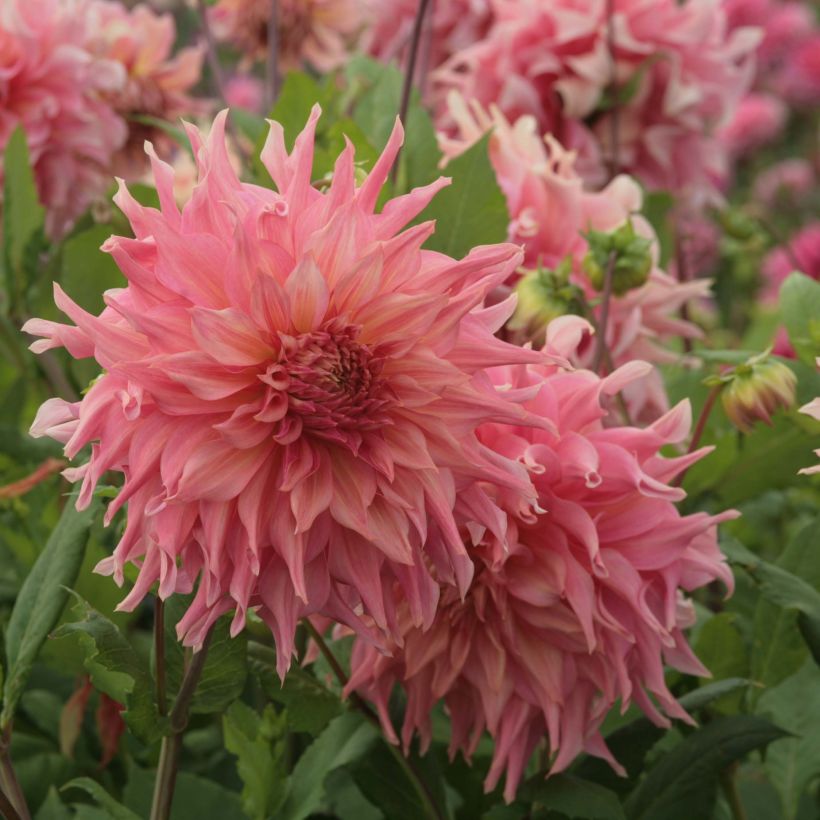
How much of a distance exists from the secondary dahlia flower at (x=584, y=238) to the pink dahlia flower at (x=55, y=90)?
32 cm

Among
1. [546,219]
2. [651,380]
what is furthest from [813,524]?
[546,219]

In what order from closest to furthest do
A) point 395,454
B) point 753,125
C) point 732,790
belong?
point 395,454, point 732,790, point 753,125

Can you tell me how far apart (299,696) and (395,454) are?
0.18 meters

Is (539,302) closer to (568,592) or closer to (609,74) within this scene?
(568,592)

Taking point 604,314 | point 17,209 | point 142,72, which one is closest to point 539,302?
point 604,314

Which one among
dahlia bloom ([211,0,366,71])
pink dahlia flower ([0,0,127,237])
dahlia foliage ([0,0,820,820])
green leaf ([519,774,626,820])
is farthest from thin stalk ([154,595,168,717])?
dahlia bloom ([211,0,366,71])

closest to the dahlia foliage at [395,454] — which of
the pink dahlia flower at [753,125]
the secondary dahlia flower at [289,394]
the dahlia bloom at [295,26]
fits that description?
the secondary dahlia flower at [289,394]

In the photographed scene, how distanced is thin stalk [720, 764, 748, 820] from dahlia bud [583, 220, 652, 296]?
0.27m

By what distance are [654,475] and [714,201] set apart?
2.04 ft

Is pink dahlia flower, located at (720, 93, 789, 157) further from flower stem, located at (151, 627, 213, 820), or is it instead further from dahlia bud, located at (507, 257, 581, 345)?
flower stem, located at (151, 627, 213, 820)

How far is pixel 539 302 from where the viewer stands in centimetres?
63

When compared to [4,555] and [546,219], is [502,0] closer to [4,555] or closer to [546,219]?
[546,219]

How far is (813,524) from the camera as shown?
0.67 metres

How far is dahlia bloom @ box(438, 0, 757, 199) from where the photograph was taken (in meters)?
0.95
